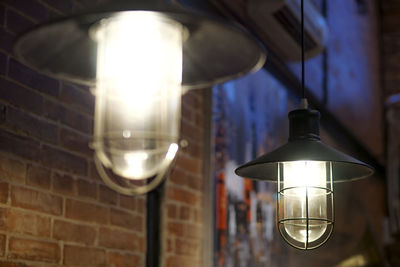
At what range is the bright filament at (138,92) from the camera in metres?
1.58

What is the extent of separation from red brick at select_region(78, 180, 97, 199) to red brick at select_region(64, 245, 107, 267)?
0.58 feet

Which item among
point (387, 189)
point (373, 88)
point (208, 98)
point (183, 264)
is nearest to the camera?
point (183, 264)

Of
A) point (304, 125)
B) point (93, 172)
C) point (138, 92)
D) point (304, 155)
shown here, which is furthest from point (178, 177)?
point (138, 92)

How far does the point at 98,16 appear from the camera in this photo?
1330 millimetres

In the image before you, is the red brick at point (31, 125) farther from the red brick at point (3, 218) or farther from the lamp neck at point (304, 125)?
the lamp neck at point (304, 125)

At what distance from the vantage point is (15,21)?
2178mm

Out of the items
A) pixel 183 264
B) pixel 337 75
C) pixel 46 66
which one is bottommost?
pixel 183 264

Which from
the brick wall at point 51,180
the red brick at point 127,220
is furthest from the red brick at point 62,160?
the red brick at point 127,220

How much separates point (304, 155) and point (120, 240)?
1.06 m

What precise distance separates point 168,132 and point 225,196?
5.76ft

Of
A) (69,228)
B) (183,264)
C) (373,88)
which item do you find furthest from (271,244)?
(373,88)

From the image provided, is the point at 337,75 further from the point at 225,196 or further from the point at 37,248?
the point at 37,248

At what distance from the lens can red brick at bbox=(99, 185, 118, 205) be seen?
2.53 m

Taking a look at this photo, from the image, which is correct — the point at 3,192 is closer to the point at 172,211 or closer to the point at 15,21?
the point at 15,21
